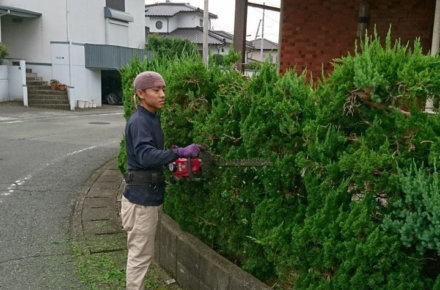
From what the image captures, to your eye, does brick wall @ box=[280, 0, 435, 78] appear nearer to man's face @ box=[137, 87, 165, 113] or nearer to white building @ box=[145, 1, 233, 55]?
man's face @ box=[137, 87, 165, 113]

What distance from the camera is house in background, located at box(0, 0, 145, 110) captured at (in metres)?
20.2

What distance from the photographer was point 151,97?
3074 mm

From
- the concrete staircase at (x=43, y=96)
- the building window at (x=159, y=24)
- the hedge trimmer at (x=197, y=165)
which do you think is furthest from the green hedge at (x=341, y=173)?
the building window at (x=159, y=24)

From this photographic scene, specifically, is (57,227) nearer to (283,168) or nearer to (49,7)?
(283,168)

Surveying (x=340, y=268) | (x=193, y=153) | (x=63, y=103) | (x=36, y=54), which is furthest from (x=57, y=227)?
(x=36, y=54)

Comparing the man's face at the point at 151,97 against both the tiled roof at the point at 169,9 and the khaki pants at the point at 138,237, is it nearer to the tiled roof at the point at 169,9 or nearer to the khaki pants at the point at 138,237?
the khaki pants at the point at 138,237

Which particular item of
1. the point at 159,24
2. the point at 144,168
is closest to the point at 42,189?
the point at 144,168

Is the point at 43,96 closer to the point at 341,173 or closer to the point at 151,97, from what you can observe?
the point at 151,97

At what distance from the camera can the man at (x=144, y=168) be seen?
2967mm

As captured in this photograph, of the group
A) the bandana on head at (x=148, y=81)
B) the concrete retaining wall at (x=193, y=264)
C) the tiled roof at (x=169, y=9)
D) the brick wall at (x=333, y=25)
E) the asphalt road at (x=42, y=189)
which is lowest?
the asphalt road at (x=42, y=189)

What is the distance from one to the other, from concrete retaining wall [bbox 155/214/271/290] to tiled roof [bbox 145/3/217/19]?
50931mm

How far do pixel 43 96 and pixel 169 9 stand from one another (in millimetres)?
37138

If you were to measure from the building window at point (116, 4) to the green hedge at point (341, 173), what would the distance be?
76.4ft

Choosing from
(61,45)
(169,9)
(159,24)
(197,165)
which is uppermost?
(169,9)
